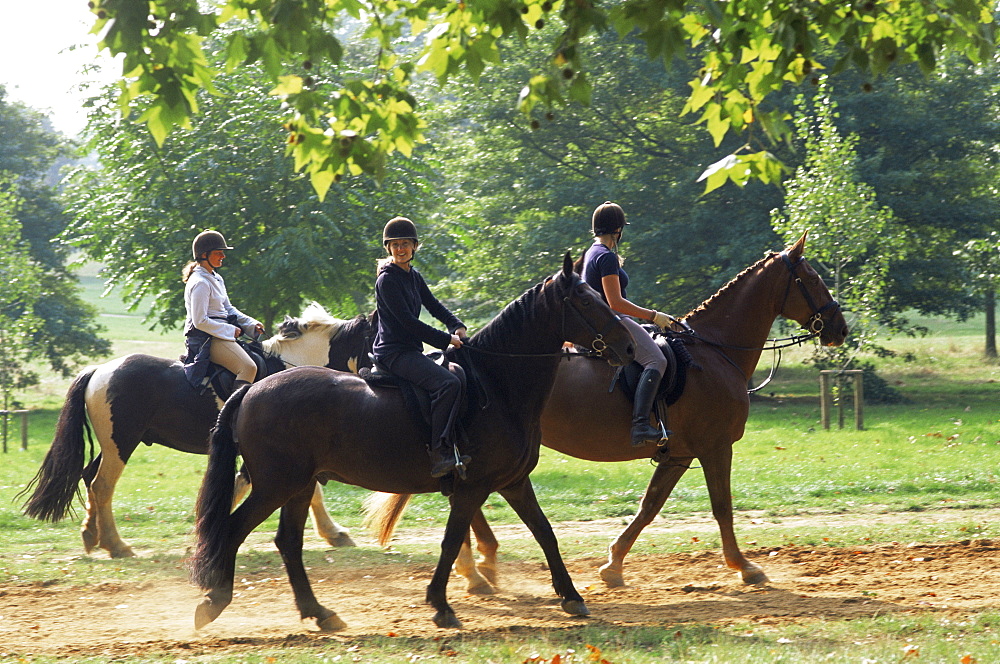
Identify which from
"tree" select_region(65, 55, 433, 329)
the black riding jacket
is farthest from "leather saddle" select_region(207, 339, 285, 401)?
"tree" select_region(65, 55, 433, 329)

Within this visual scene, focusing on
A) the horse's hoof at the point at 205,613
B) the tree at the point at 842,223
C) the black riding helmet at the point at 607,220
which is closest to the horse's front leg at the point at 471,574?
the horse's hoof at the point at 205,613

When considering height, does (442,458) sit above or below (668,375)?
below

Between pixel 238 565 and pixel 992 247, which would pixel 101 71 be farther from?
pixel 992 247

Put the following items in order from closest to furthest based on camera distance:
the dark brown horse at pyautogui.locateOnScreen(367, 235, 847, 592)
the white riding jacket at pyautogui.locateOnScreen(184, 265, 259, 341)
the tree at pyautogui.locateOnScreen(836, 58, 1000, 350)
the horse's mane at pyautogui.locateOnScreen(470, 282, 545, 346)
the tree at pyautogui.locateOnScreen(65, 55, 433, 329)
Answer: the horse's mane at pyautogui.locateOnScreen(470, 282, 545, 346)
the dark brown horse at pyautogui.locateOnScreen(367, 235, 847, 592)
the white riding jacket at pyautogui.locateOnScreen(184, 265, 259, 341)
the tree at pyautogui.locateOnScreen(65, 55, 433, 329)
the tree at pyautogui.locateOnScreen(836, 58, 1000, 350)

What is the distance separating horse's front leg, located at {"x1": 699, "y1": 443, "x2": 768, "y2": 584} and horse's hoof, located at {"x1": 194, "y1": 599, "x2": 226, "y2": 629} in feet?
13.4

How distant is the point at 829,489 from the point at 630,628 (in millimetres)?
7220

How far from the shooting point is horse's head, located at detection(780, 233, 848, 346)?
9.21 m

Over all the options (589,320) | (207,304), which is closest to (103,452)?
(207,304)

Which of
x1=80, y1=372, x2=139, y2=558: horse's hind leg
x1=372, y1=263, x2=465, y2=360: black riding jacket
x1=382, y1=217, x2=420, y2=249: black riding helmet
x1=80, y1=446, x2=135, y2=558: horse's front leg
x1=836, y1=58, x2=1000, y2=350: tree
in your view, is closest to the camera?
x1=372, y1=263, x2=465, y2=360: black riding jacket

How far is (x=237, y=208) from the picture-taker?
2089cm

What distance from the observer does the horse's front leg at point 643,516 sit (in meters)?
8.69

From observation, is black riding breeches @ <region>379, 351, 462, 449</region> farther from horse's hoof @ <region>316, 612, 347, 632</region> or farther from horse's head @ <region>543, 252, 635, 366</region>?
horse's hoof @ <region>316, 612, 347, 632</region>

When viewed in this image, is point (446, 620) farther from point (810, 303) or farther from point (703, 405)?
point (810, 303)

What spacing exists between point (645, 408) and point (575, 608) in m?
1.88
